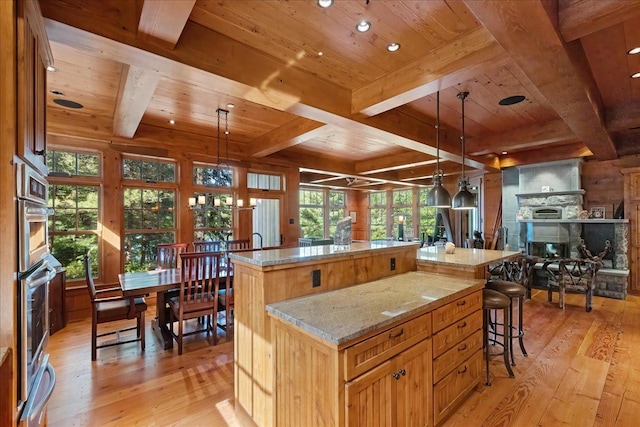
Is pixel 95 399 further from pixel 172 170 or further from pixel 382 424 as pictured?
pixel 172 170

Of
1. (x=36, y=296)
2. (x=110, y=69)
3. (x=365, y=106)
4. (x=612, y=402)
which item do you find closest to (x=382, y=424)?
(x=36, y=296)

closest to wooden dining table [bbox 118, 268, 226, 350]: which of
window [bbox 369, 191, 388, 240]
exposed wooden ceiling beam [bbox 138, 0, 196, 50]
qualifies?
exposed wooden ceiling beam [bbox 138, 0, 196, 50]

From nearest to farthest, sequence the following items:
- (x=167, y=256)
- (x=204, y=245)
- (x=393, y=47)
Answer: (x=393, y=47)
(x=167, y=256)
(x=204, y=245)

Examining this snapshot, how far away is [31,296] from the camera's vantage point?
4.64ft

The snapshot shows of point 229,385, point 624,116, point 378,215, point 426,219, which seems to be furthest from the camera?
point 378,215

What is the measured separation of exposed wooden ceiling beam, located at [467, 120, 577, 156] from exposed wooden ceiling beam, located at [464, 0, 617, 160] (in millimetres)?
754

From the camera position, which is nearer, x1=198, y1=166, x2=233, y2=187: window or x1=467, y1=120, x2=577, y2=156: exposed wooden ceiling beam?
x1=467, y1=120, x2=577, y2=156: exposed wooden ceiling beam

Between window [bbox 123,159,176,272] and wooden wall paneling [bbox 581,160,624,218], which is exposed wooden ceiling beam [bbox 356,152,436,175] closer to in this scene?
wooden wall paneling [bbox 581,160,624,218]

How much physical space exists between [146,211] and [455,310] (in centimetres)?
481

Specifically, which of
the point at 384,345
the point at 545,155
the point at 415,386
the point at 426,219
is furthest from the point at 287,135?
the point at 426,219

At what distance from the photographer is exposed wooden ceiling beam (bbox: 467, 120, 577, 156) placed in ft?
13.8

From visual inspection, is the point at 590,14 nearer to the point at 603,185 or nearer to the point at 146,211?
the point at 146,211

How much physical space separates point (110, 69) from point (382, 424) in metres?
3.55

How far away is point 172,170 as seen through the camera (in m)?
5.18
